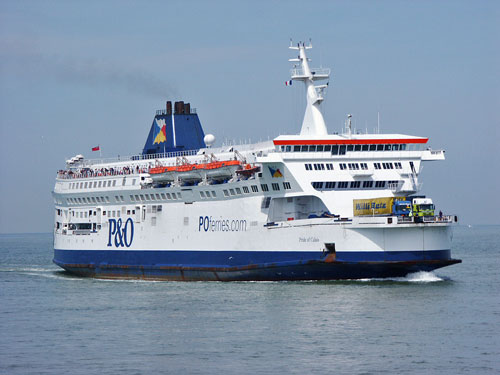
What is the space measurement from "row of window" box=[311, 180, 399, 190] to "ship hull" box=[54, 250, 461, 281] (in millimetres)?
3440

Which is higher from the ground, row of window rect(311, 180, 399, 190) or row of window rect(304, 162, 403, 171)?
row of window rect(304, 162, 403, 171)

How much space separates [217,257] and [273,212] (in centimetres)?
434

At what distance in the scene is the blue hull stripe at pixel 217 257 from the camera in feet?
129

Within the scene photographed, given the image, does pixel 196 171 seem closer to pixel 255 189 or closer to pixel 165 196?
pixel 165 196

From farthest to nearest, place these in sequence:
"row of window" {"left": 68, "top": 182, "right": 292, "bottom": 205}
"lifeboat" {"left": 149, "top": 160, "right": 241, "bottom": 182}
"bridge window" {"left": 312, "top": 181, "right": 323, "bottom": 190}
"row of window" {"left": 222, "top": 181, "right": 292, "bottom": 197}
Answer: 1. "lifeboat" {"left": 149, "top": 160, "right": 241, "bottom": 182}
2. "row of window" {"left": 68, "top": 182, "right": 292, "bottom": 205}
3. "row of window" {"left": 222, "top": 181, "right": 292, "bottom": 197}
4. "bridge window" {"left": 312, "top": 181, "right": 323, "bottom": 190}

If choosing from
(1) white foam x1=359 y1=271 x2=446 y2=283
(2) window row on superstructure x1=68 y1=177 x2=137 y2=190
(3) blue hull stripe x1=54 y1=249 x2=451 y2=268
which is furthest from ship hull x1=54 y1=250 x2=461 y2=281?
(2) window row on superstructure x1=68 y1=177 x2=137 y2=190

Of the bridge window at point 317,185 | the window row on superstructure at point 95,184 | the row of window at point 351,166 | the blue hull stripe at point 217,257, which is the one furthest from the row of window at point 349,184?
the window row on superstructure at point 95,184

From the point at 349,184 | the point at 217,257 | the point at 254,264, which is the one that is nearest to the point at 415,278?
the point at 349,184

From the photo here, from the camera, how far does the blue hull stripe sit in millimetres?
39469

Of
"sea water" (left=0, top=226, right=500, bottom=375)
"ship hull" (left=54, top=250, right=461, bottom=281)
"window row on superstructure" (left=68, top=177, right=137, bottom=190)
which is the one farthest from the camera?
"window row on superstructure" (left=68, top=177, right=137, bottom=190)

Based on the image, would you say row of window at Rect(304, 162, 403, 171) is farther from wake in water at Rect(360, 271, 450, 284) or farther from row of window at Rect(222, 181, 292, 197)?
wake in water at Rect(360, 271, 450, 284)

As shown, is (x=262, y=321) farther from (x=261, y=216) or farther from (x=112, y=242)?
(x=112, y=242)

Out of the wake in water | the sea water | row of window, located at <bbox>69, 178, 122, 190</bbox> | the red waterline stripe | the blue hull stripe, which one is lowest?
the sea water

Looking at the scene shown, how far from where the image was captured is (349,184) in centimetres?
4275
